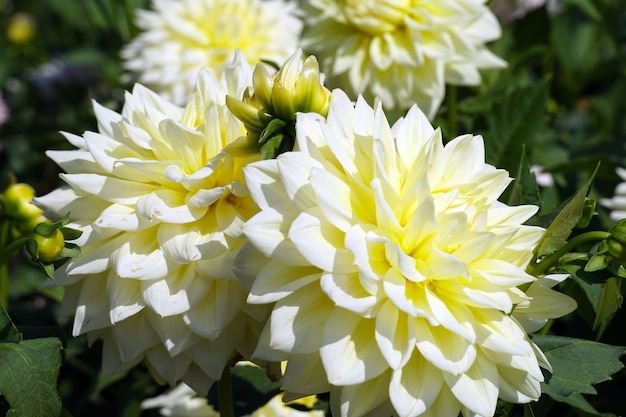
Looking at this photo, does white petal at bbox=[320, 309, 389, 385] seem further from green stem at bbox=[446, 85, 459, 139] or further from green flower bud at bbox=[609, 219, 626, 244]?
green stem at bbox=[446, 85, 459, 139]

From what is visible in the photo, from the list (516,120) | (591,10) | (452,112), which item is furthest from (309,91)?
(591,10)

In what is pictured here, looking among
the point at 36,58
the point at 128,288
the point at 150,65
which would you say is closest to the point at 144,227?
the point at 128,288

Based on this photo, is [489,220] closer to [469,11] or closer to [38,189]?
[469,11]

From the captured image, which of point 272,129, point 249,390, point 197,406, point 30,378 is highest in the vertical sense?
point 272,129

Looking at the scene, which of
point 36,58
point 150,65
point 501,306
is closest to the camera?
point 501,306

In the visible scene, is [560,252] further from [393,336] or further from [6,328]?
[6,328]

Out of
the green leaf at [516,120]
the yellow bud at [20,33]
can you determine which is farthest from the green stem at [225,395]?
the yellow bud at [20,33]

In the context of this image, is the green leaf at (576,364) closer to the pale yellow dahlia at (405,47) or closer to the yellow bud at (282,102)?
the yellow bud at (282,102)
